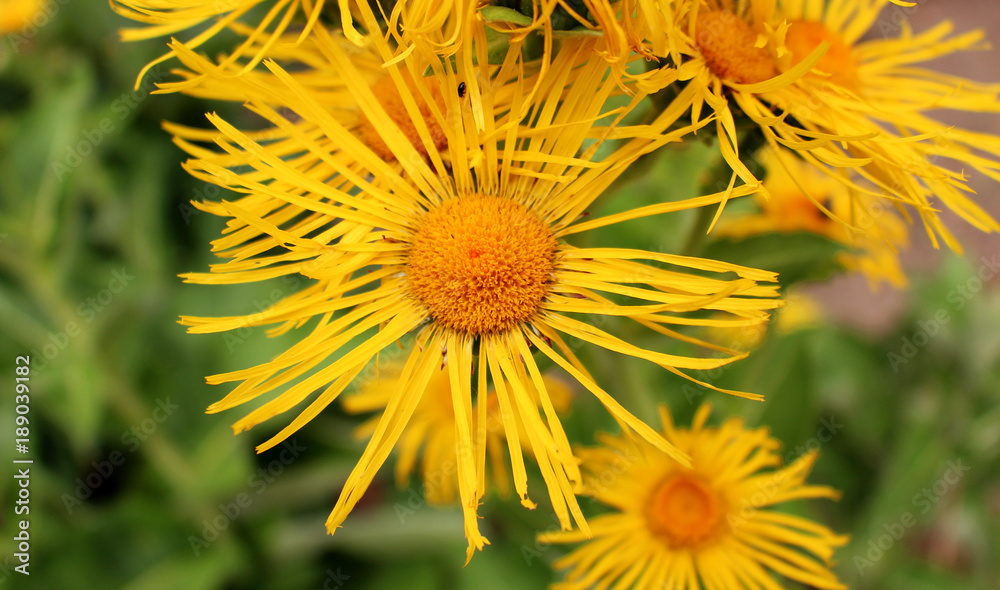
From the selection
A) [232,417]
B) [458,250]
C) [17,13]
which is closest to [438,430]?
[458,250]

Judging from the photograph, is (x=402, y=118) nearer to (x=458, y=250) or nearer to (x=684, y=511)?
(x=458, y=250)

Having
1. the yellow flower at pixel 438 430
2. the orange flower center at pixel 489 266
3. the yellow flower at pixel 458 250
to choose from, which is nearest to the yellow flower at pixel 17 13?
the yellow flower at pixel 438 430

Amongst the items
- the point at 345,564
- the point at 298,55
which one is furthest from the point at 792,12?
the point at 345,564

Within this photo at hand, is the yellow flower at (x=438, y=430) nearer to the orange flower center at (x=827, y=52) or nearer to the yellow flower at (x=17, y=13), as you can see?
the orange flower center at (x=827, y=52)

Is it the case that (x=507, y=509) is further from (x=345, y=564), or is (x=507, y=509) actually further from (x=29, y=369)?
(x=29, y=369)

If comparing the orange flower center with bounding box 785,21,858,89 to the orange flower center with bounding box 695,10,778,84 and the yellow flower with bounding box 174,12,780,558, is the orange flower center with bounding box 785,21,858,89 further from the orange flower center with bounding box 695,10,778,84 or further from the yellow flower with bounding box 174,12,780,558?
the yellow flower with bounding box 174,12,780,558
